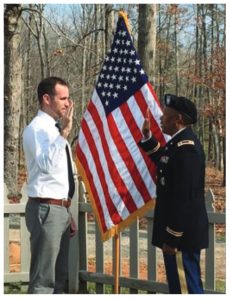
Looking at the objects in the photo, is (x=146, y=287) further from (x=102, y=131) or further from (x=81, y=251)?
(x=102, y=131)

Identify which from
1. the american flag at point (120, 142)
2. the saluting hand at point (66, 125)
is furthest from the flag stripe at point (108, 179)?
the saluting hand at point (66, 125)

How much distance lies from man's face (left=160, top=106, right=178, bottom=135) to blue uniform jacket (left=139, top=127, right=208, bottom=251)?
10cm

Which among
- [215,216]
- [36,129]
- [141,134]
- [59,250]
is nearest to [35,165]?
[36,129]

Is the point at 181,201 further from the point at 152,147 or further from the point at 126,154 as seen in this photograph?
the point at 126,154

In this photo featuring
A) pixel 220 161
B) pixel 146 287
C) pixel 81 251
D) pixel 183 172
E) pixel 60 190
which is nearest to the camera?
pixel 183 172

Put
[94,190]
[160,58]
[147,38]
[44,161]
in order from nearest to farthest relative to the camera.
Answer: [44,161] < [94,190] < [147,38] < [160,58]

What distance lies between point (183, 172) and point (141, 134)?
984mm

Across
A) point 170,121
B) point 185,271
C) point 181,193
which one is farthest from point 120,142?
point 185,271

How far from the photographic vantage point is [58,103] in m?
4.38

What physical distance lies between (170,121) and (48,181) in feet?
3.41

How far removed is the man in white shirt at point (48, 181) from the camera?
412 cm

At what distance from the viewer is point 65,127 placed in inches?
160

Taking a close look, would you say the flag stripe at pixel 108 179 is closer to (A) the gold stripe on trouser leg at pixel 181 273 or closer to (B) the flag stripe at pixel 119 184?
(B) the flag stripe at pixel 119 184


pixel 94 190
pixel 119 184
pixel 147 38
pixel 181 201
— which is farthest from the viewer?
pixel 147 38
